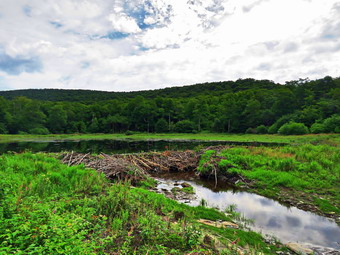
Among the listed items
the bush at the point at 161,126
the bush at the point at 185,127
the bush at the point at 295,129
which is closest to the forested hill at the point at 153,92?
the bush at the point at 161,126

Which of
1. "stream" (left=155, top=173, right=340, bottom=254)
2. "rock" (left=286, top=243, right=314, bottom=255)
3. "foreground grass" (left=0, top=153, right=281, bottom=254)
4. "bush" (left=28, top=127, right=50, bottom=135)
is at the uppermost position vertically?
"foreground grass" (left=0, top=153, right=281, bottom=254)

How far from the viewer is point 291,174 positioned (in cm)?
1507

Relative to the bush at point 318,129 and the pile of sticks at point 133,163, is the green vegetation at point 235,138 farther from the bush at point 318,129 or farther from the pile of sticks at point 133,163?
the pile of sticks at point 133,163

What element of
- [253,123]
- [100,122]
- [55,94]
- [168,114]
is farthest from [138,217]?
[55,94]

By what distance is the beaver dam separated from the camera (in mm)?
8531

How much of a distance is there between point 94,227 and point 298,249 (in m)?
6.51

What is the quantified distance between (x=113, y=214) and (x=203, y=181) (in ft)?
35.4

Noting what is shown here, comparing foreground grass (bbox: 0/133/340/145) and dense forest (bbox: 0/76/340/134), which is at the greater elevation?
dense forest (bbox: 0/76/340/134)

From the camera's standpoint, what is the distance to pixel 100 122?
10681cm

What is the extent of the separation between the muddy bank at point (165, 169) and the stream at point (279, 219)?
0.74m

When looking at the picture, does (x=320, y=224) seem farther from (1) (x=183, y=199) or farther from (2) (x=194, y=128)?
(2) (x=194, y=128)

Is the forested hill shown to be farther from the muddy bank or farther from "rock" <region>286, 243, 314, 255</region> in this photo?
"rock" <region>286, 243, 314, 255</region>

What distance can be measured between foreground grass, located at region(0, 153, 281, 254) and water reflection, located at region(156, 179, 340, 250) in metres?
1.54

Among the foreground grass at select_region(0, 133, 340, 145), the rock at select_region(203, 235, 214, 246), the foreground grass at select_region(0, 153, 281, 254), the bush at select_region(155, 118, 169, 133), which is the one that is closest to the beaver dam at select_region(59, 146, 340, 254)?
the foreground grass at select_region(0, 153, 281, 254)
